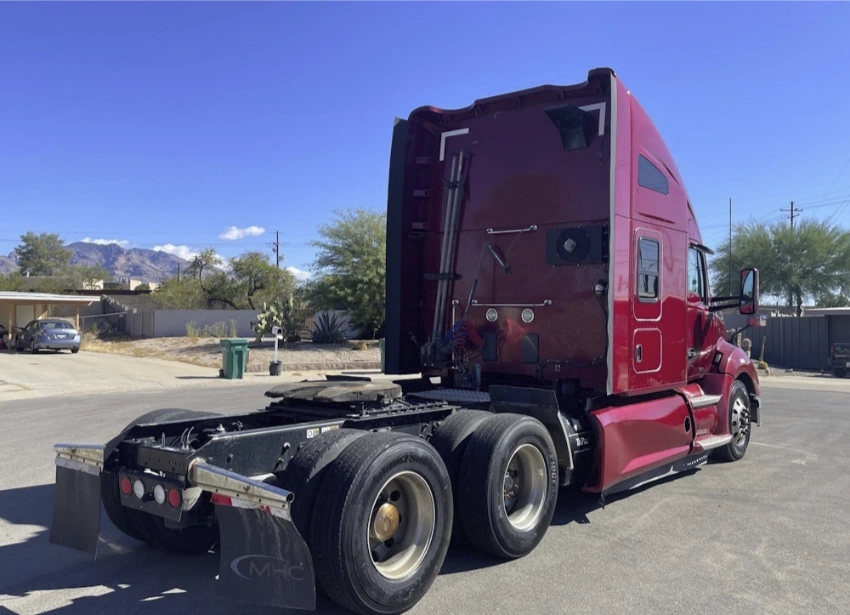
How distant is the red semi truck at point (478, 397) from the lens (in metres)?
3.78

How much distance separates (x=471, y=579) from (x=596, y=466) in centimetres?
169

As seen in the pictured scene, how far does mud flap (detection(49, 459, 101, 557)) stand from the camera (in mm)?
4180

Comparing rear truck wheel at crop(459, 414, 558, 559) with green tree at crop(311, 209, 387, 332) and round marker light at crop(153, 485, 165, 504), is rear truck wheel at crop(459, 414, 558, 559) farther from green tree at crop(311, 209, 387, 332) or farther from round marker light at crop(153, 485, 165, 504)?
green tree at crop(311, 209, 387, 332)

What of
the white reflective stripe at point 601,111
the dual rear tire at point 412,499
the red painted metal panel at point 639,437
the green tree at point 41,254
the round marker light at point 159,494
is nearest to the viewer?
the dual rear tire at point 412,499

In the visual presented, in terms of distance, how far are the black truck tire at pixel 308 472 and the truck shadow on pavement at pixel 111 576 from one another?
0.58 meters

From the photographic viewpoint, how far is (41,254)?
12669 cm

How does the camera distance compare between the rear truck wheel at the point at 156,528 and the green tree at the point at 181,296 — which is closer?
the rear truck wheel at the point at 156,528

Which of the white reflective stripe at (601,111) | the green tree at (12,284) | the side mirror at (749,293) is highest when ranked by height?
the green tree at (12,284)

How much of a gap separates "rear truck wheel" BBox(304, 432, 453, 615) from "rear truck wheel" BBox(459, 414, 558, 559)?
331 mm

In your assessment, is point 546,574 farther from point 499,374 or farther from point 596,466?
point 499,374

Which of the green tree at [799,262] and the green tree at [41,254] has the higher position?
the green tree at [41,254]

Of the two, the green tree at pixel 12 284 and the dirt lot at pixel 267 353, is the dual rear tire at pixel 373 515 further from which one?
the green tree at pixel 12 284

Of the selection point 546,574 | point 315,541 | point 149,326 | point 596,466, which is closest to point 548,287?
point 596,466

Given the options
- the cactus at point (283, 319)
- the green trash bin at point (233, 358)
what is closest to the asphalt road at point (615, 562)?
Result: the green trash bin at point (233, 358)
